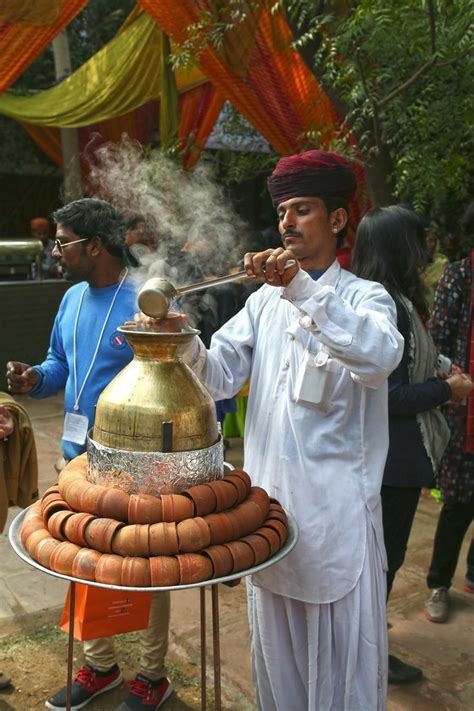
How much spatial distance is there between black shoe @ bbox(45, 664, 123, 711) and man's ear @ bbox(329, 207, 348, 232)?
6.48 ft

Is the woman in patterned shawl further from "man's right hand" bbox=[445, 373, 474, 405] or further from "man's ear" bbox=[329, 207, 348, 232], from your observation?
"man's ear" bbox=[329, 207, 348, 232]

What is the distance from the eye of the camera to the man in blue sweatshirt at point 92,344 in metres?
2.76

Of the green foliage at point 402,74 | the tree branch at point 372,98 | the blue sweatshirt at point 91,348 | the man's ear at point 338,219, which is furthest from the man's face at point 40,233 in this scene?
the man's ear at point 338,219

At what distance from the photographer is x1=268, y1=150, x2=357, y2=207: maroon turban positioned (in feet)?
6.66

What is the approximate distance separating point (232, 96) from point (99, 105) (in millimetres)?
2402

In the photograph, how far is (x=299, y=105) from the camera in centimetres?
586

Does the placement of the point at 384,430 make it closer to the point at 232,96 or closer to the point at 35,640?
the point at 35,640

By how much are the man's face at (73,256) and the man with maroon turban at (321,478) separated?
94cm

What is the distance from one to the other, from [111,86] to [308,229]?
6.15 m

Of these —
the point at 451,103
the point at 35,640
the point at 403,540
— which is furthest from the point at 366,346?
the point at 451,103

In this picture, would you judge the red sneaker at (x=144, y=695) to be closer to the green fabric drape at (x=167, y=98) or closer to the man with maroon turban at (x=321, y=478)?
the man with maroon turban at (x=321, y=478)

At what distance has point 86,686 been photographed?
9.16 ft

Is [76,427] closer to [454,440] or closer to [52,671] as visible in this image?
[52,671]

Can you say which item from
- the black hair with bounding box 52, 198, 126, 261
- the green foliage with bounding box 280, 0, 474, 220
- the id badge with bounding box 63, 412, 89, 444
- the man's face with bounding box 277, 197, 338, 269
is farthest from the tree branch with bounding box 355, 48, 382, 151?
the id badge with bounding box 63, 412, 89, 444
